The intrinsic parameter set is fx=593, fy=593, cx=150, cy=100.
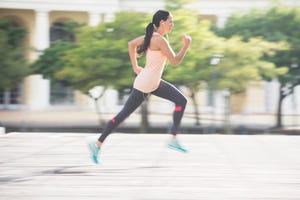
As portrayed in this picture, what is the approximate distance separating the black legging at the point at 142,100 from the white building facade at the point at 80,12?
32112mm

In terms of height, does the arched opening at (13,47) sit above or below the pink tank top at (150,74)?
below

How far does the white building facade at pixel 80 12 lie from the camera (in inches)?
1506

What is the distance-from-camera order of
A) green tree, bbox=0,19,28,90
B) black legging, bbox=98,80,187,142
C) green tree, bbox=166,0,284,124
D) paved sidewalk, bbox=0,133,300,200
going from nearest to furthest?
paved sidewalk, bbox=0,133,300,200 → black legging, bbox=98,80,187,142 → green tree, bbox=166,0,284,124 → green tree, bbox=0,19,28,90

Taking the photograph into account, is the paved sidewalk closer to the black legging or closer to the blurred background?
the black legging

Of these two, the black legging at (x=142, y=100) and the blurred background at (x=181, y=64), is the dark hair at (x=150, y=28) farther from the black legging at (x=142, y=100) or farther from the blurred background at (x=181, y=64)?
the blurred background at (x=181, y=64)

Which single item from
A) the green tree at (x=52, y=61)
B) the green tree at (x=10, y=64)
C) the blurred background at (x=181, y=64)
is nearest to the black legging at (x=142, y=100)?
the blurred background at (x=181, y=64)

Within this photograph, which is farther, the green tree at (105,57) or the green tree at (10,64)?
the green tree at (10,64)

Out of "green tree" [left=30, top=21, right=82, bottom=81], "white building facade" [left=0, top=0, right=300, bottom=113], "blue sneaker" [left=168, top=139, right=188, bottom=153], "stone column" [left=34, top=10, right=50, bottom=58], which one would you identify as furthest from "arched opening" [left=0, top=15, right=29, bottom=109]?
"blue sneaker" [left=168, top=139, right=188, bottom=153]

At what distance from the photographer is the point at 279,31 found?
27297 millimetres

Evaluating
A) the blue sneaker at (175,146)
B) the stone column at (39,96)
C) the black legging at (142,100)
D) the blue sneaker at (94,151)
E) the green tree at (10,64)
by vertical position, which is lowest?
the stone column at (39,96)

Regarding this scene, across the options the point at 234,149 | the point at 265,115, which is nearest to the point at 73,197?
the point at 234,149

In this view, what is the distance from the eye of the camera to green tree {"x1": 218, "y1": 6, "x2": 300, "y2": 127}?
26.6 metres

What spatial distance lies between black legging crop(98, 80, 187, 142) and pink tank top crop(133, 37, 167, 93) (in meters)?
0.08

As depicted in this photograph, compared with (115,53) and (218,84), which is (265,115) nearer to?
(218,84)
